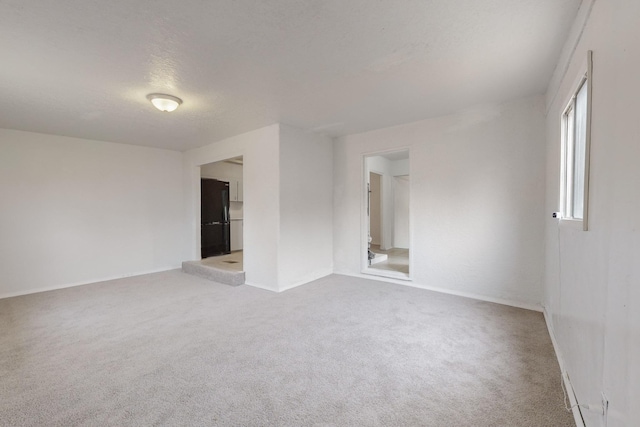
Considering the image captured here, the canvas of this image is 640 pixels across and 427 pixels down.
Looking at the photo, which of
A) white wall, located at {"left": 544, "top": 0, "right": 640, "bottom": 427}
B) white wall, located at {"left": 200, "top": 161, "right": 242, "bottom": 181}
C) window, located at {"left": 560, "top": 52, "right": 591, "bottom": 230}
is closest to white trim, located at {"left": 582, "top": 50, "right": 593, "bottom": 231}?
white wall, located at {"left": 544, "top": 0, "right": 640, "bottom": 427}

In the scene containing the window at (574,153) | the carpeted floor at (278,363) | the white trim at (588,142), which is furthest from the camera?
the window at (574,153)

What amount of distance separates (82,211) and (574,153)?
6.47m

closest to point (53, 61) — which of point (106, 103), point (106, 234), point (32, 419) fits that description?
point (106, 103)

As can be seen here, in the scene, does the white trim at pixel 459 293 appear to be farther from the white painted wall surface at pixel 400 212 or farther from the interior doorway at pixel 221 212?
the white painted wall surface at pixel 400 212

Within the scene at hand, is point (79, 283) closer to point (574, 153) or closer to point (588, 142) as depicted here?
point (588, 142)

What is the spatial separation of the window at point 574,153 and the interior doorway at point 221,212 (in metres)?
5.00

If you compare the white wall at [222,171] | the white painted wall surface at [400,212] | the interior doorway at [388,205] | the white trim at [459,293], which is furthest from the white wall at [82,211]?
the white painted wall surface at [400,212]

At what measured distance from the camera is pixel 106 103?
3113 mm

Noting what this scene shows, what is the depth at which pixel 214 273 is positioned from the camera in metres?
4.66

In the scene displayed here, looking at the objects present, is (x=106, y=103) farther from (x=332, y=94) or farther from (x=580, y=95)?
(x=580, y=95)

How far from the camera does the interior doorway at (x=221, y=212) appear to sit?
620cm

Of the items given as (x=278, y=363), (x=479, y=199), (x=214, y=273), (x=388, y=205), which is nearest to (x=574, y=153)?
(x=479, y=199)

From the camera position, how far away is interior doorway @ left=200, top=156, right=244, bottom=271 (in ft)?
20.3

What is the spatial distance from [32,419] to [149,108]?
3.04 metres
